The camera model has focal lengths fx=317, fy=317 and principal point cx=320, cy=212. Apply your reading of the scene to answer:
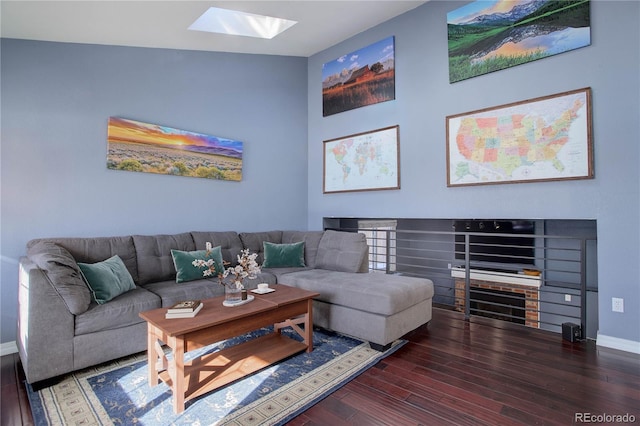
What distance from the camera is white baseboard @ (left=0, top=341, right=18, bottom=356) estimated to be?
2.51 m

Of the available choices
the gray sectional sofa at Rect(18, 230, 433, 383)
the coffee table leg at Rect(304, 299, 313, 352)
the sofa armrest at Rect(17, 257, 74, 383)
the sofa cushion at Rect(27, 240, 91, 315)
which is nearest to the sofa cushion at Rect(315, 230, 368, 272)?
the gray sectional sofa at Rect(18, 230, 433, 383)

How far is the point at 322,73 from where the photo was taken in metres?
4.81

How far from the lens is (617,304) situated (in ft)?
8.68

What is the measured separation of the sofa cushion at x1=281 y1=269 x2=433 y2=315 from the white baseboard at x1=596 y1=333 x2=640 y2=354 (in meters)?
1.40

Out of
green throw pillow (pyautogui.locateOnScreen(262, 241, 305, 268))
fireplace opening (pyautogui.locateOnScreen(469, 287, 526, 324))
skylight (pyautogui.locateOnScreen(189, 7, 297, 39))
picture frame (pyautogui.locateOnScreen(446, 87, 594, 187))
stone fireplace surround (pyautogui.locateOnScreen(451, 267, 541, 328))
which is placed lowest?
fireplace opening (pyautogui.locateOnScreen(469, 287, 526, 324))

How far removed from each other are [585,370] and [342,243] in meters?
2.33

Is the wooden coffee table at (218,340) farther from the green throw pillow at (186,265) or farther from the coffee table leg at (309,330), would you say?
the green throw pillow at (186,265)

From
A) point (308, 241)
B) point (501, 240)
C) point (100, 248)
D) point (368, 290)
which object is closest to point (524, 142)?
point (501, 240)

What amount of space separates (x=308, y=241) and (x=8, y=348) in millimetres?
2909

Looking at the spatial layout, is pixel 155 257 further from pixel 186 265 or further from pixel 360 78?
pixel 360 78

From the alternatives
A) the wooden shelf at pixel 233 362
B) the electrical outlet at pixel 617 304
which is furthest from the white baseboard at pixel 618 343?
the wooden shelf at pixel 233 362

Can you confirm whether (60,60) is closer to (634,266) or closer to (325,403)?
(325,403)

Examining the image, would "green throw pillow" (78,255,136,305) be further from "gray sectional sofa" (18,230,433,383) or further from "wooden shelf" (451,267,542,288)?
"wooden shelf" (451,267,542,288)

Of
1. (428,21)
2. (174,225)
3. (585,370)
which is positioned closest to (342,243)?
(174,225)
